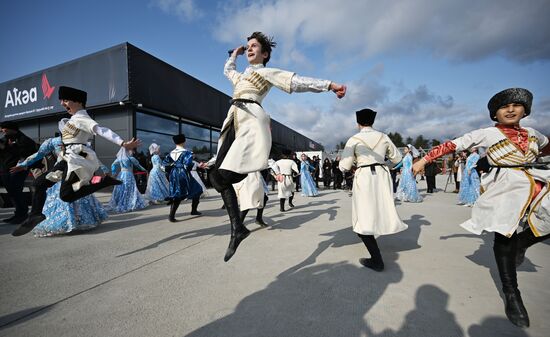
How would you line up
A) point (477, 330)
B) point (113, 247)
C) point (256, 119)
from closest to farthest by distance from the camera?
1. point (477, 330)
2. point (256, 119)
3. point (113, 247)

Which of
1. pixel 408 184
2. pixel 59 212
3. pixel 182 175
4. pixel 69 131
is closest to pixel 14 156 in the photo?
pixel 59 212

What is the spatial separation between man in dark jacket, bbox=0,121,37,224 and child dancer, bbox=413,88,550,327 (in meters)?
6.81

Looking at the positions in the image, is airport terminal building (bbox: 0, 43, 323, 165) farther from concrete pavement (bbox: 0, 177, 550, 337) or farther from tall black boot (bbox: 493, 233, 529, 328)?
tall black boot (bbox: 493, 233, 529, 328)

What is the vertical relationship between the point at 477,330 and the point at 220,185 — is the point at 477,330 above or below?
below

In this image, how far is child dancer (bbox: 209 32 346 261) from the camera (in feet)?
6.81

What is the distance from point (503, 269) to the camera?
1964mm

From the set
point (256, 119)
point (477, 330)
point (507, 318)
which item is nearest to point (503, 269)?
point (507, 318)

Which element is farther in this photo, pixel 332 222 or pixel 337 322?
pixel 332 222

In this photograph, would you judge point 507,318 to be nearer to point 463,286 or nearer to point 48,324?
point 463,286

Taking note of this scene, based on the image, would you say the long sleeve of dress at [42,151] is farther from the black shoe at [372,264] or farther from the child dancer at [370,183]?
the black shoe at [372,264]

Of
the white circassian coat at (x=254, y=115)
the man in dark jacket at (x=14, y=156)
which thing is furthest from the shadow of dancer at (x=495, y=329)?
the man in dark jacket at (x=14, y=156)

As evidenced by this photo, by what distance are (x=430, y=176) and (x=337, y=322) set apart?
12557mm

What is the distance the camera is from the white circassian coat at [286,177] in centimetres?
675

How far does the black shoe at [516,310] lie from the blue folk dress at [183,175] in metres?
5.33
